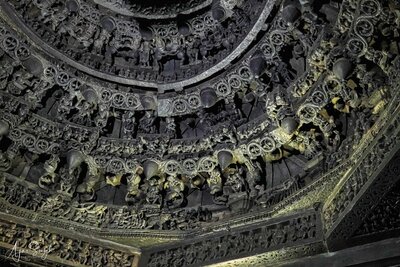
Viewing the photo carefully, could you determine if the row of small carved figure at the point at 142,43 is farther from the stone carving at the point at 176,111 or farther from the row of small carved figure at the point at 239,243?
the row of small carved figure at the point at 239,243

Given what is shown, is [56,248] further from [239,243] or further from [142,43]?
[142,43]

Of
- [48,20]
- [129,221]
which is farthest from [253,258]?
[48,20]

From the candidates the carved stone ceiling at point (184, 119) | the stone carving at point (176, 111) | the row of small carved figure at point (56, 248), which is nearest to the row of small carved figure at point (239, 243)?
the carved stone ceiling at point (184, 119)

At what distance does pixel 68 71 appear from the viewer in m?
7.95

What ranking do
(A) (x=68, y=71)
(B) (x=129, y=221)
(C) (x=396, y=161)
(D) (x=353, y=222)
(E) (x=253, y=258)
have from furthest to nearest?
1. (A) (x=68, y=71)
2. (B) (x=129, y=221)
3. (E) (x=253, y=258)
4. (D) (x=353, y=222)
5. (C) (x=396, y=161)

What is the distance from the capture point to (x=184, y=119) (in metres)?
7.96

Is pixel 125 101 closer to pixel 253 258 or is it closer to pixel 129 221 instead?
pixel 129 221

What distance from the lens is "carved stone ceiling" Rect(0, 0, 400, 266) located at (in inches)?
239

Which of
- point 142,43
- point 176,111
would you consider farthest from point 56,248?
point 142,43

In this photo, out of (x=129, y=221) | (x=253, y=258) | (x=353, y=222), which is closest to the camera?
(x=353, y=222)

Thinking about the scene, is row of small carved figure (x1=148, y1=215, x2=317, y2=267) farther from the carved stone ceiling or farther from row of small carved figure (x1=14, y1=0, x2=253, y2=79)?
row of small carved figure (x1=14, y1=0, x2=253, y2=79)

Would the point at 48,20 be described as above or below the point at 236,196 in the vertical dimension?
above

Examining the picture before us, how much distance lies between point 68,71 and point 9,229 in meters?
2.39

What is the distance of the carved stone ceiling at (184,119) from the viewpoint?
6078mm
